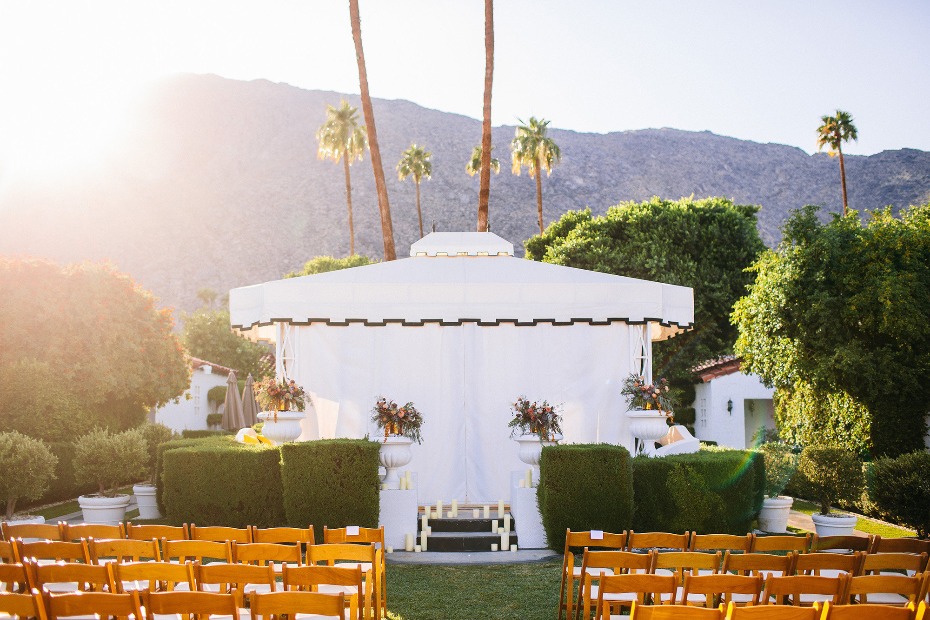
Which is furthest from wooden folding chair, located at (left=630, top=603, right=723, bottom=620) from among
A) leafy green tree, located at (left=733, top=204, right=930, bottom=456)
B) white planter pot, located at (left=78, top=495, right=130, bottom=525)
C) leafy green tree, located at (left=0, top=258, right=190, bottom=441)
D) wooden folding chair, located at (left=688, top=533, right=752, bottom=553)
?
leafy green tree, located at (left=0, top=258, right=190, bottom=441)

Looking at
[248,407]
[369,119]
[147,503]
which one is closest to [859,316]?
[369,119]

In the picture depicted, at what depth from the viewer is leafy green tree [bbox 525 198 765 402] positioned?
31.8m

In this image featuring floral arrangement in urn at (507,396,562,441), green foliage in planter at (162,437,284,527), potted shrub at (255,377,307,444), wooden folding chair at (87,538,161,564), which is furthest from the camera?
potted shrub at (255,377,307,444)

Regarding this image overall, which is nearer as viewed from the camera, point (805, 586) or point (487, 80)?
point (805, 586)

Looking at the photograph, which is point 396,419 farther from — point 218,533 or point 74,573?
point 74,573

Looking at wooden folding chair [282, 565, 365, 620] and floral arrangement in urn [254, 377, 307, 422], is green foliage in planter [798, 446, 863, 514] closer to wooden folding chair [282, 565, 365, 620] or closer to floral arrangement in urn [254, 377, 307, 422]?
floral arrangement in urn [254, 377, 307, 422]

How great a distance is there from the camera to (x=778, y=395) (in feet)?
66.2

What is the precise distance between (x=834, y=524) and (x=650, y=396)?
316 cm

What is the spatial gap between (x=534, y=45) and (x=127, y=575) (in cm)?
2448

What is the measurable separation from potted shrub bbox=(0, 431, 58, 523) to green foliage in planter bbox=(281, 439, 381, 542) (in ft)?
13.2

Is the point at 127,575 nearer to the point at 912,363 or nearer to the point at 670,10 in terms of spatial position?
the point at 912,363

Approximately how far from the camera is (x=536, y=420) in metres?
12.9

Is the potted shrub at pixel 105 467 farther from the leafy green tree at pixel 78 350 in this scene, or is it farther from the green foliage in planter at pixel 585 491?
the green foliage in planter at pixel 585 491

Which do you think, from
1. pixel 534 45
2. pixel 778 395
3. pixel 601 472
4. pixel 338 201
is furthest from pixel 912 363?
pixel 338 201
